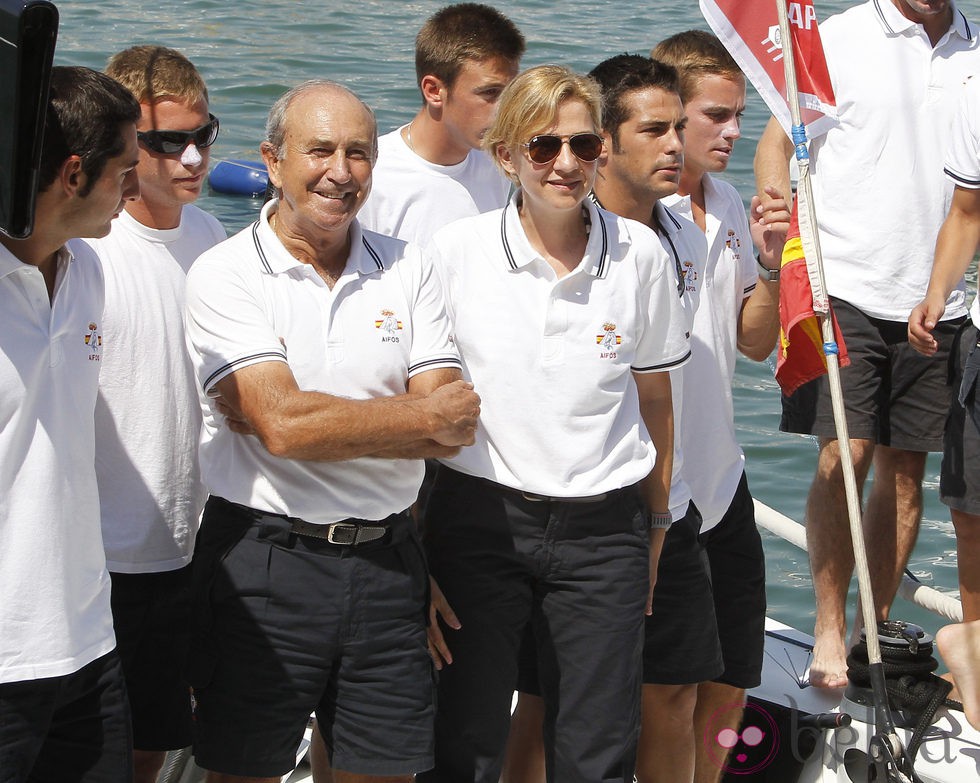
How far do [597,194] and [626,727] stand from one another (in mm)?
1308

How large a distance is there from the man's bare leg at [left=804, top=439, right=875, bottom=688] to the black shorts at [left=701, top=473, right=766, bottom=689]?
2.10 ft

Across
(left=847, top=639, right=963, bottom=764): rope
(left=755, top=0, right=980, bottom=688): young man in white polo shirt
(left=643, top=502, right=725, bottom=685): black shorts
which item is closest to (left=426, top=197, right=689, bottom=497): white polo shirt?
(left=643, top=502, right=725, bottom=685): black shorts

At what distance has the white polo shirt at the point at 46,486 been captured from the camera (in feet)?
8.13

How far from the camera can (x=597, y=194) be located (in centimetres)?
358

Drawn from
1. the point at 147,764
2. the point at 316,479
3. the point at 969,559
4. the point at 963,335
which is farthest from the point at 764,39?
the point at 147,764

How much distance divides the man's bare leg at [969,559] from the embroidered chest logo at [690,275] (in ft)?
Result: 4.16

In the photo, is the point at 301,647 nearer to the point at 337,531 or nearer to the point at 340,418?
the point at 337,531

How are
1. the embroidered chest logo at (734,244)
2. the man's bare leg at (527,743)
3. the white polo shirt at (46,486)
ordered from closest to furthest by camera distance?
the white polo shirt at (46,486), the man's bare leg at (527,743), the embroidered chest logo at (734,244)

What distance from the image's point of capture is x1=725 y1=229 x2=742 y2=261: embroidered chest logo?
3722 mm

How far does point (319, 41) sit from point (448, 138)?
9.12 m

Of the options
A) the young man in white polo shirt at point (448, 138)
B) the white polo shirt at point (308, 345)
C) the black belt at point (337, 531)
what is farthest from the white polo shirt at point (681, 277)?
the black belt at point (337, 531)

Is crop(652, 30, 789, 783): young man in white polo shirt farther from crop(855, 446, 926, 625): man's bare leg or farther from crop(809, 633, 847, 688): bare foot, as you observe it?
crop(855, 446, 926, 625): man's bare leg

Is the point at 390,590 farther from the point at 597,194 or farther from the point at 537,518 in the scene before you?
the point at 597,194
